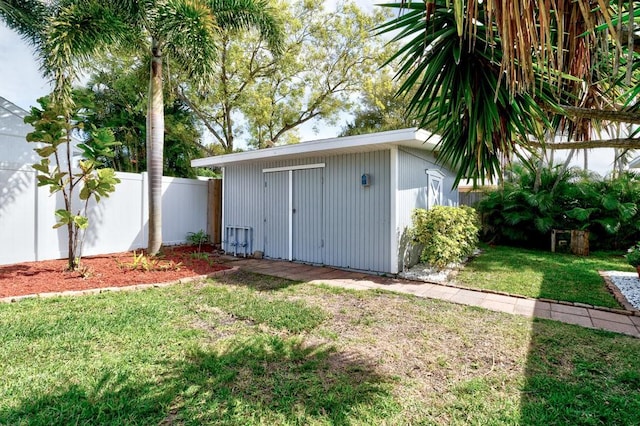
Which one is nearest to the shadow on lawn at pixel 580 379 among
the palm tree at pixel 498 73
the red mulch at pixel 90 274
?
the palm tree at pixel 498 73

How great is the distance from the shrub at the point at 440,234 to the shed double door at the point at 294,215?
2.07m

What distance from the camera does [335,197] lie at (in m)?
6.80

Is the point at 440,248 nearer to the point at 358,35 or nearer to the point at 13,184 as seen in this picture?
the point at 13,184

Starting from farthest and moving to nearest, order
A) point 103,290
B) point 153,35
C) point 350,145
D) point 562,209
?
point 562,209 → point 153,35 → point 350,145 → point 103,290

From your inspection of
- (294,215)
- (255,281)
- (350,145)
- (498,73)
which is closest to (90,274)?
(255,281)

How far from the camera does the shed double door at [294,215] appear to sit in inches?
280

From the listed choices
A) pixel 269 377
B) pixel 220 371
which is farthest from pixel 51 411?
pixel 269 377

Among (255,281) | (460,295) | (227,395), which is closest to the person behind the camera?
(227,395)

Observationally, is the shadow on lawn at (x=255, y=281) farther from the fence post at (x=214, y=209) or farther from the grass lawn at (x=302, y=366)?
the fence post at (x=214, y=209)

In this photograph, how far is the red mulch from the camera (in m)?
4.79

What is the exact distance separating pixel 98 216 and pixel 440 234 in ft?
24.1

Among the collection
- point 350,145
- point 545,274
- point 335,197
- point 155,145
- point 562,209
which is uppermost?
point 155,145

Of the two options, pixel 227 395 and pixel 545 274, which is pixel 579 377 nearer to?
pixel 227 395

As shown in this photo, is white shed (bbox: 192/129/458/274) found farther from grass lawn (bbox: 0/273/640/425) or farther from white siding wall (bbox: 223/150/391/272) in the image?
grass lawn (bbox: 0/273/640/425)
